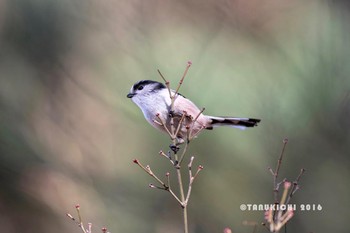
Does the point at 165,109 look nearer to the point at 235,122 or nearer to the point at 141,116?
the point at 235,122

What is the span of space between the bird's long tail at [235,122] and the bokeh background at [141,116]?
0.70m

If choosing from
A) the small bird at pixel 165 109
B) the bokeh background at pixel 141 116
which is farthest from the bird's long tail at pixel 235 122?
the bokeh background at pixel 141 116

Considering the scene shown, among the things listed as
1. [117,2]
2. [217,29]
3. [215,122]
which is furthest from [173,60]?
[215,122]

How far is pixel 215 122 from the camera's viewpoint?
73.6 inches

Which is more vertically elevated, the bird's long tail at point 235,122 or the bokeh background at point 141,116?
the bokeh background at point 141,116

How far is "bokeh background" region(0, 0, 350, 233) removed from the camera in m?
2.53

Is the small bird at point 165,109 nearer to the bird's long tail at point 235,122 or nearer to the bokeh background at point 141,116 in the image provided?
the bird's long tail at point 235,122

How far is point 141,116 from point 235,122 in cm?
118

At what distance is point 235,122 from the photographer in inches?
70.2

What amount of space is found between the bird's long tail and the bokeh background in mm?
705

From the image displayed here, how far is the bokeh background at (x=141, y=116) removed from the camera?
2529mm

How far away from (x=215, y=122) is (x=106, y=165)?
119 centimetres

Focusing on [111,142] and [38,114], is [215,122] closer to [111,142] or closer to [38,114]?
[111,142]

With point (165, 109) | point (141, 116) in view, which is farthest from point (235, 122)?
point (141, 116)
